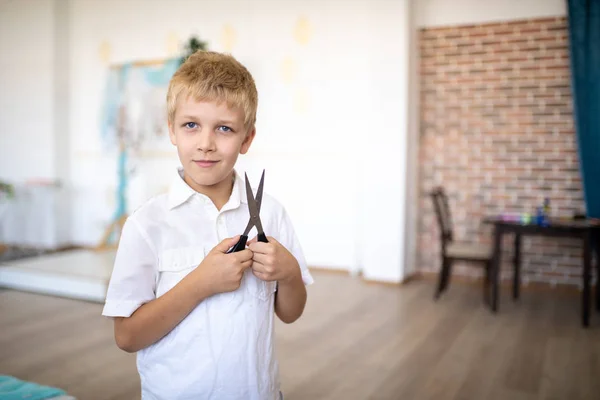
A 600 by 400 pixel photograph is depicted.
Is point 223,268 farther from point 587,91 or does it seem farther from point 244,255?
point 587,91

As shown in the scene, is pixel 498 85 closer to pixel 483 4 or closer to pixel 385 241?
pixel 483 4

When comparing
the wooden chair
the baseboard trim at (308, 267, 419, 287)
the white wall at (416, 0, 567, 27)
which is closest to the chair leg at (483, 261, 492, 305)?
the wooden chair

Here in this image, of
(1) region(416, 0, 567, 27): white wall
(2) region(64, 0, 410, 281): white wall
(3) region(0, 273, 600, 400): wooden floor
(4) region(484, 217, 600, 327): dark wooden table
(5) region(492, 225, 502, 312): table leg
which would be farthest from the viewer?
(2) region(64, 0, 410, 281): white wall

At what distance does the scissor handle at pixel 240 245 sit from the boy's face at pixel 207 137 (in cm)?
15

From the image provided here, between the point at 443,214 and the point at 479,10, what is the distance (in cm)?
188

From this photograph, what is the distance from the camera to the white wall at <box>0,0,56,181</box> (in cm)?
650

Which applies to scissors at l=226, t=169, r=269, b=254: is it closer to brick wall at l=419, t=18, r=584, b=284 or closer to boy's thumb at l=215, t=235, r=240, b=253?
boy's thumb at l=215, t=235, r=240, b=253

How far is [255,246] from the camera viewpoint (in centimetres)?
93

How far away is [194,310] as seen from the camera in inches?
38.7

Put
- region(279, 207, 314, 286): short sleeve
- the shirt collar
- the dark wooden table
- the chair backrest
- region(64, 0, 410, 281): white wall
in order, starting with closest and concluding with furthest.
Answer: the shirt collar
region(279, 207, 314, 286): short sleeve
the dark wooden table
the chair backrest
region(64, 0, 410, 281): white wall

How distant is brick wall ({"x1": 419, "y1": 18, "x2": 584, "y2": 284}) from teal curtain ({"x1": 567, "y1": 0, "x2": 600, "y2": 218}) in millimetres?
211

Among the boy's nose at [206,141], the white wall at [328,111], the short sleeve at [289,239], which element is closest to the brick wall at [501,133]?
the white wall at [328,111]

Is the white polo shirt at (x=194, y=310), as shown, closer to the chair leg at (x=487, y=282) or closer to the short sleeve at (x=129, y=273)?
the short sleeve at (x=129, y=273)

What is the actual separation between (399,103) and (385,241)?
1.25 metres
